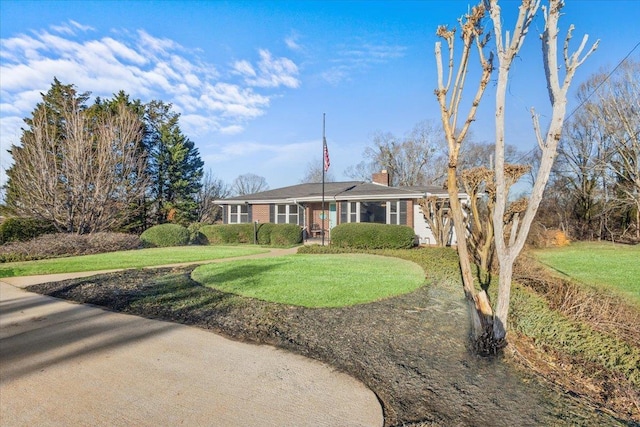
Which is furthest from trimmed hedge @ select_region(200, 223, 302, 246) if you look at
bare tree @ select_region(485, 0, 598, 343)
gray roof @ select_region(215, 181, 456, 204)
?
bare tree @ select_region(485, 0, 598, 343)

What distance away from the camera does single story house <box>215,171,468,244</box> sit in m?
18.0

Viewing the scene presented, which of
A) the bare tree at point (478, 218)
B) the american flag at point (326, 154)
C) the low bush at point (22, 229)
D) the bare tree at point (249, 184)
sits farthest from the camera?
the bare tree at point (249, 184)

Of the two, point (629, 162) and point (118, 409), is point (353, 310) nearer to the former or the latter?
point (118, 409)

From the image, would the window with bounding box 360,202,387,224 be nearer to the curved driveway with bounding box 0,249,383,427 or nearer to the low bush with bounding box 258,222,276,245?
the low bush with bounding box 258,222,276,245

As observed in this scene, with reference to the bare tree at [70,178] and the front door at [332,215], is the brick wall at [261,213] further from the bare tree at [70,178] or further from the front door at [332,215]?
the bare tree at [70,178]

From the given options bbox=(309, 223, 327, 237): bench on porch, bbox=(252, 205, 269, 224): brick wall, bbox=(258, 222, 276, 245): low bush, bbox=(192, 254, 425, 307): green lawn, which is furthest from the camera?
bbox=(252, 205, 269, 224): brick wall

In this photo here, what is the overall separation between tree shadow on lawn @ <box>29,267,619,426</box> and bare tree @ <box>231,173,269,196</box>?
45868 millimetres

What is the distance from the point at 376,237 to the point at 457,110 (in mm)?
11343

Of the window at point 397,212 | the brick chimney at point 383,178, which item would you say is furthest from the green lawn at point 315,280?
the brick chimney at point 383,178

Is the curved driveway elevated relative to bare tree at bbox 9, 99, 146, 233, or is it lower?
lower

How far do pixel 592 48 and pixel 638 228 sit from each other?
2630 cm

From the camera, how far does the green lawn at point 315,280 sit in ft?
20.6

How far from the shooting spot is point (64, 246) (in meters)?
14.1

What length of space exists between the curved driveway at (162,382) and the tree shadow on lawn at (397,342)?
30 cm
